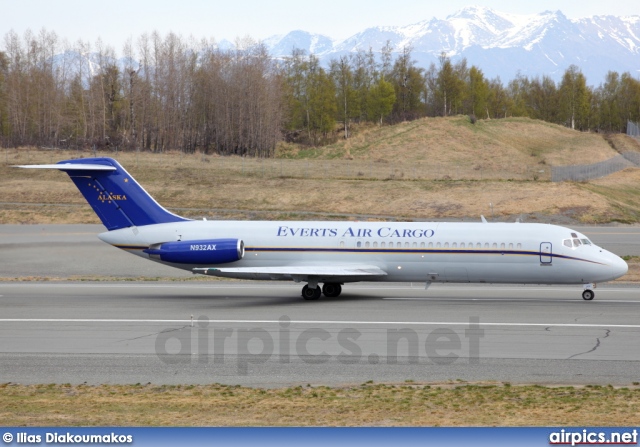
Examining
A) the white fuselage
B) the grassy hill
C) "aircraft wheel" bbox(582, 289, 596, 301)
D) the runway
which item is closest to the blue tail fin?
the white fuselage

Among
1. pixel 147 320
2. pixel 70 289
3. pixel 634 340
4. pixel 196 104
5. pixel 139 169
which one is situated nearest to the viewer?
pixel 634 340

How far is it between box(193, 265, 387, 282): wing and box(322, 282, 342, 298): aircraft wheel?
2.93 feet

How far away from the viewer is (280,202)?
212 ft

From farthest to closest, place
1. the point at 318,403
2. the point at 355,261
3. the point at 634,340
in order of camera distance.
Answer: the point at 355,261 < the point at 634,340 < the point at 318,403

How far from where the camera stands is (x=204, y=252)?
29.4m

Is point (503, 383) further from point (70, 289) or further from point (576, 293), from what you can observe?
point (70, 289)

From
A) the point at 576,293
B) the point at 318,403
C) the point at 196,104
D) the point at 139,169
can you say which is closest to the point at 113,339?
the point at 318,403

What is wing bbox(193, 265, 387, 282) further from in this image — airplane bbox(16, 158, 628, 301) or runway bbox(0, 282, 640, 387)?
runway bbox(0, 282, 640, 387)

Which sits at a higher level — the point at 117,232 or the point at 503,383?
the point at 117,232

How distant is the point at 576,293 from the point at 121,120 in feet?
309

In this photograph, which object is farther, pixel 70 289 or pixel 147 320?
pixel 70 289

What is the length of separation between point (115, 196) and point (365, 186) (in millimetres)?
38056

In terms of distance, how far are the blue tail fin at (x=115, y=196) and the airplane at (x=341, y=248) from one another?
0.04 metres

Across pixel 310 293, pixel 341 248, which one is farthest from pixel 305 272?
pixel 341 248
